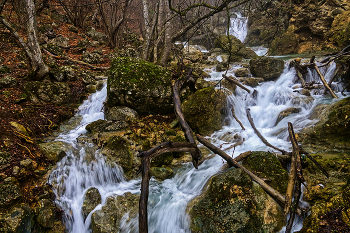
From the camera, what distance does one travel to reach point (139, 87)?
6176 millimetres

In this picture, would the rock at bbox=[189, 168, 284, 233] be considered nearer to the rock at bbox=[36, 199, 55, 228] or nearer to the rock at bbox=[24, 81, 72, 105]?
the rock at bbox=[36, 199, 55, 228]

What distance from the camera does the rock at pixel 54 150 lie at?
4.34 m

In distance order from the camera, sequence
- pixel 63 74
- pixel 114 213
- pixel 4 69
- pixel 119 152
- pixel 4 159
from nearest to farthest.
→ pixel 4 159
pixel 114 213
pixel 119 152
pixel 4 69
pixel 63 74

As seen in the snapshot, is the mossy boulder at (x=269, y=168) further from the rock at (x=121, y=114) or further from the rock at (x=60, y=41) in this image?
the rock at (x=60, y=41)

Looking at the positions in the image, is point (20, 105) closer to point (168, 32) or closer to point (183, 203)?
point (183, 203)

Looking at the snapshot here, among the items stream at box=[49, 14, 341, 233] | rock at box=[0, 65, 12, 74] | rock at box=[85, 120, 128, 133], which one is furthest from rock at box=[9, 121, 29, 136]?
rock at box=[0, 65, 12, 74]

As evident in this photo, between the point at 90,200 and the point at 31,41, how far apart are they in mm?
5608

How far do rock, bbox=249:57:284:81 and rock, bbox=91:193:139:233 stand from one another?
10094mm

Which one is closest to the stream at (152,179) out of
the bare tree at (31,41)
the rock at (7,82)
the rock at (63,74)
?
the rock at (63,74)

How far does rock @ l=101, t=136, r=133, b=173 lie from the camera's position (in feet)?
→ 16.2

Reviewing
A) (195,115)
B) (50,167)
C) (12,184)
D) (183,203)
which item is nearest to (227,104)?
(195,115)

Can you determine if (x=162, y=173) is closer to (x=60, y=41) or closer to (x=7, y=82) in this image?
(x=7, y=82)

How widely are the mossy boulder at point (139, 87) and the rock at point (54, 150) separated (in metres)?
2.20

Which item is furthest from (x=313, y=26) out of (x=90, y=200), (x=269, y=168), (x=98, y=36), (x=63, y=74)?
(x=90, y=200)
